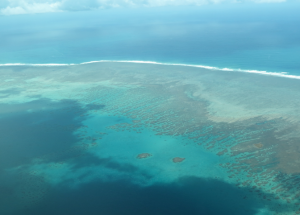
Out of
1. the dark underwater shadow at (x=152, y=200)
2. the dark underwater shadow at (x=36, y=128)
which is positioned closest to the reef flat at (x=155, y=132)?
the dark underwater shadow at (x=36, y=128)

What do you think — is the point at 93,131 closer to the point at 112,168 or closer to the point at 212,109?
the point at 112,168

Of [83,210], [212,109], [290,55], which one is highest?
[290,55]

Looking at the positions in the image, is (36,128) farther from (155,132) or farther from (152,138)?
(155,132)

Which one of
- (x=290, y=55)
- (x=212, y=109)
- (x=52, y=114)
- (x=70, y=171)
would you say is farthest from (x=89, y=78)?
(x=290, y=55)

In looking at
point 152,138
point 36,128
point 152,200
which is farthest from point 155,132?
point 36,128

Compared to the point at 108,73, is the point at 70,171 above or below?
below

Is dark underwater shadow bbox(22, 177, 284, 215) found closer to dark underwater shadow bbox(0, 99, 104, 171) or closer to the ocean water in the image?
the ocean water
